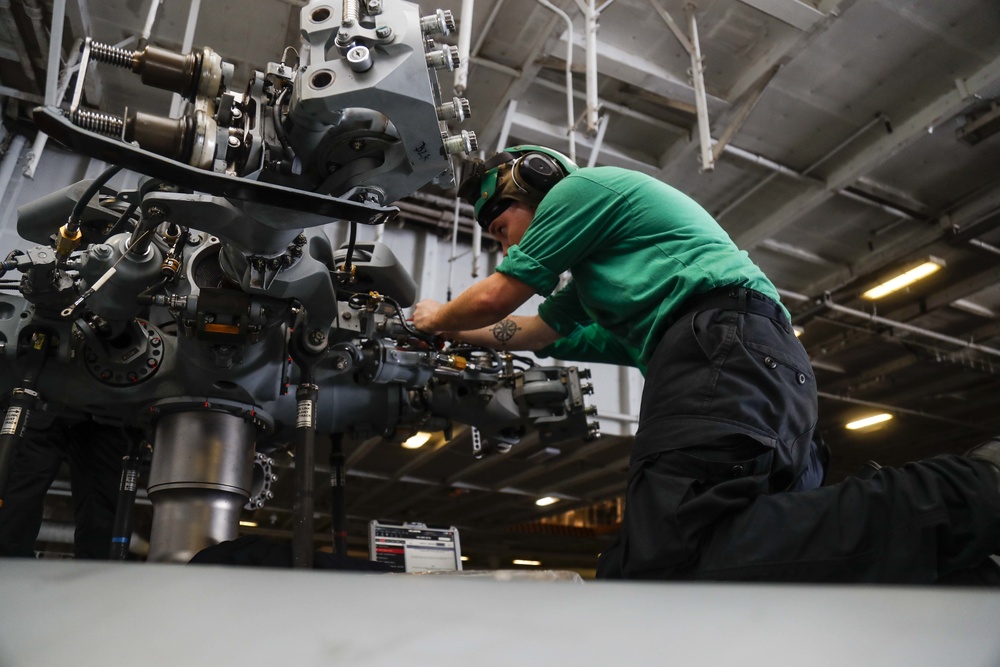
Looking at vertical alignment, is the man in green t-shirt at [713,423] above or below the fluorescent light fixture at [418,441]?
below

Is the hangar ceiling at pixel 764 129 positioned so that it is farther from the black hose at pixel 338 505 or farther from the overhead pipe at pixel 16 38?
the black hose at pixel 338 505

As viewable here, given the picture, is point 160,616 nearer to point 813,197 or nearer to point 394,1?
point 394,1

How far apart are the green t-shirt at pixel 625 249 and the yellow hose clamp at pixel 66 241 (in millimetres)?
1197

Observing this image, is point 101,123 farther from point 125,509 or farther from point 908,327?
point 908,327

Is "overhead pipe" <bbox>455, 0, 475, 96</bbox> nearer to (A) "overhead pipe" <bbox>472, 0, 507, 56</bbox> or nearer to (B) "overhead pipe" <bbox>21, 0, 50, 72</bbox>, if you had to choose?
(A) "overhead pipe" <bbox>472, 0, 507, 56</bbox>

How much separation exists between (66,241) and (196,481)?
2.51 ft

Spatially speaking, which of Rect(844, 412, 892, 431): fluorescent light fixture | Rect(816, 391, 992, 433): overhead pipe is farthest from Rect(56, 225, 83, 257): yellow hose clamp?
Rect(844, 412, 892, 431): fluorescent light fixture

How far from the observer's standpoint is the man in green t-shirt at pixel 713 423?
97cm

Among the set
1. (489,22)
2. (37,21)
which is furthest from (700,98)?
(37,21)

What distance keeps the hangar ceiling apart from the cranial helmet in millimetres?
1198

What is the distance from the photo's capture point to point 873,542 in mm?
989

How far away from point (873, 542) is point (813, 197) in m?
5.16

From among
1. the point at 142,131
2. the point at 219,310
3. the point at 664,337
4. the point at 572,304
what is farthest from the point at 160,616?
the point at 572,304

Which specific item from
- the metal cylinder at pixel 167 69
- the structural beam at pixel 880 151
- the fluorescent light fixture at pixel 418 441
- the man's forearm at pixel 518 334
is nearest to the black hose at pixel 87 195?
the metal cylinder at pixel 167 69
